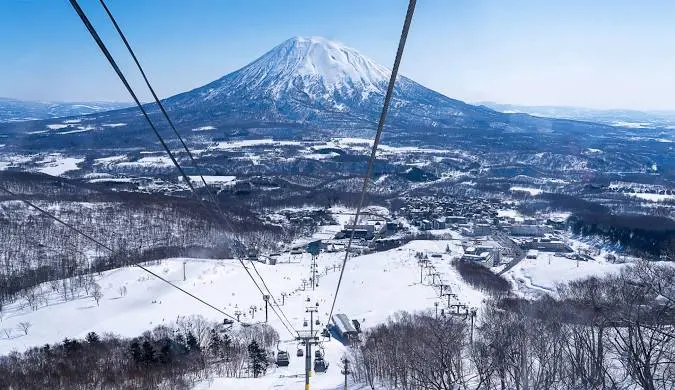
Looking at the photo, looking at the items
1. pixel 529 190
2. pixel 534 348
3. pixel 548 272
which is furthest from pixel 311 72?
pixel 534 348

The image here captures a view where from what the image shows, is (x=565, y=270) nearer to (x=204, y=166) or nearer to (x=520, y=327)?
(x=520, y=327)

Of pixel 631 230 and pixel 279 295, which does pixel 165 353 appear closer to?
pixel 279 295

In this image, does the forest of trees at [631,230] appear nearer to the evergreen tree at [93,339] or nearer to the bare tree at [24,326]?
the evergreen tree at [93,339]

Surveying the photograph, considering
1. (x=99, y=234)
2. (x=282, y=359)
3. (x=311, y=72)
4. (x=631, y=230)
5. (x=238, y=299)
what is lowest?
(x=238, y=299)

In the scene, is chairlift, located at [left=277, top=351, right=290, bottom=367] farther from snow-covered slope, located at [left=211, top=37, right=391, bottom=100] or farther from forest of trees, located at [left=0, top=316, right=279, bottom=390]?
snow-covered slope, located at [left=211, top=37, right=391, bottom=100]

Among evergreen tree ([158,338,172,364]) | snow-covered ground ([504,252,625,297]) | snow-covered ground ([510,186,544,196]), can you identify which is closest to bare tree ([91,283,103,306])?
evergreen tree ([158,338,172,364])

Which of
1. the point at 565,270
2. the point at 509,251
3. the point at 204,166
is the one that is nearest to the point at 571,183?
the point at 509,251

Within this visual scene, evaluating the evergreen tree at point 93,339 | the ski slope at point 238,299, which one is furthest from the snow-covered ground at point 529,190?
the evergreen tree at point 93,339
